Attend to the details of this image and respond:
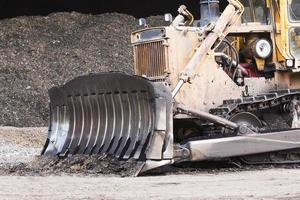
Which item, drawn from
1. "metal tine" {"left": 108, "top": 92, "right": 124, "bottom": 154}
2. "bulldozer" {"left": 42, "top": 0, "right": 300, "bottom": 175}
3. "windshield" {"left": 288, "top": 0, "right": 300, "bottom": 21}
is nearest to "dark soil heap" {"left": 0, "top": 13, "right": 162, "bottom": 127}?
"bulldozer" {"left": 42, "top": 0, "right": 300, "bottom": 175}

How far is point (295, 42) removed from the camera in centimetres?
1372

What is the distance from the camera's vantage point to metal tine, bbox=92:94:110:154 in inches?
516

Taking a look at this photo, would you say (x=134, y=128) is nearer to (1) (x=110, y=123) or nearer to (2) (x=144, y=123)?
(2) (x=144, y=123)

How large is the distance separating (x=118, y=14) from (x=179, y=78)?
16.5 metres

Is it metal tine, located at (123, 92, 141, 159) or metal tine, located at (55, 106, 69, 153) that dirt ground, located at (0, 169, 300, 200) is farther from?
metal tine, located at (55, 106, 69, 153)

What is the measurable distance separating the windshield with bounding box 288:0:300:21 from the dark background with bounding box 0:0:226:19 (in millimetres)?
14476

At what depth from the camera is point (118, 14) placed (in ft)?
95.7

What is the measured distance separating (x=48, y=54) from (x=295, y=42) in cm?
1320

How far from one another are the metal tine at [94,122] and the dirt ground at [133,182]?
45 cm

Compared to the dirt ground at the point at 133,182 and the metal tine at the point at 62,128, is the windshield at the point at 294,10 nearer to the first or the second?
the dirt ground at the point at 133,182

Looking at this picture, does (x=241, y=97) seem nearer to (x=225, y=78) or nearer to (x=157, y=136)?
(x=225, y=78)

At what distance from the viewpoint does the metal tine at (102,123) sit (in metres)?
13.1

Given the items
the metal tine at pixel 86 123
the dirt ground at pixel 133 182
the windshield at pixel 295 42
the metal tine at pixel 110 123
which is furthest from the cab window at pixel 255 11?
the metal tine at pixel 86 123

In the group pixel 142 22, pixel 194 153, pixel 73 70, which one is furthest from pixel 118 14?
pixel 194 153
